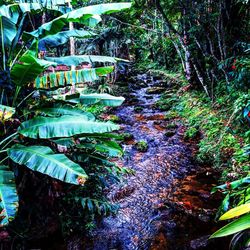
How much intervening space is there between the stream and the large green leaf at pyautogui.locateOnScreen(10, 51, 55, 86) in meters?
2.31

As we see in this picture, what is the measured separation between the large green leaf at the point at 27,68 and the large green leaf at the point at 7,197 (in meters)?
1.19

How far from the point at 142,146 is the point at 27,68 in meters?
4.07

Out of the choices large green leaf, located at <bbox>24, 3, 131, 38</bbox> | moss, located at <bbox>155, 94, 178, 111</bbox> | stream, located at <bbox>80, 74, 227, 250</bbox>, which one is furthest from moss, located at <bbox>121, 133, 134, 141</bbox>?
large green leaf, located at <bbox>24, 3, 131, 38</bbox>

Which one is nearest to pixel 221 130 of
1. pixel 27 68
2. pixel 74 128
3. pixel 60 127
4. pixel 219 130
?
pixel 219 130

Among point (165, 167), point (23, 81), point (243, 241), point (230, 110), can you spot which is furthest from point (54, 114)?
point (230, 110)

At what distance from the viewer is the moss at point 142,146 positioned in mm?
6327

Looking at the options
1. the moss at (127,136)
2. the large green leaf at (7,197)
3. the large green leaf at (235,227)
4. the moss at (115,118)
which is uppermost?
the large green leaf at (235,227)

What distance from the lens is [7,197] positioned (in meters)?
2.22

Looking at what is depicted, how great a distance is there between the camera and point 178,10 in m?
7.51

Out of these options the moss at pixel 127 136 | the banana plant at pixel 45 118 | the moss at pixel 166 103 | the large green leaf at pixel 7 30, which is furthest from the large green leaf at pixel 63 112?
the moss at pixel 166 103

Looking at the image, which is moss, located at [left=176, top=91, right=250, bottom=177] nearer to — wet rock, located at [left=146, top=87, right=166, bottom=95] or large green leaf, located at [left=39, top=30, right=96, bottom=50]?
large green leaf, located at [left=39, top=30, right=96, bottom=50]

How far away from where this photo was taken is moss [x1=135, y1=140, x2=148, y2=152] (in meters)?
6.33

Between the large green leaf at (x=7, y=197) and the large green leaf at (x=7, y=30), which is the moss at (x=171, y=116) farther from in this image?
the large green leaf at (x=7, y=197)

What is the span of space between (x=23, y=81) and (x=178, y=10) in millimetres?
6107
